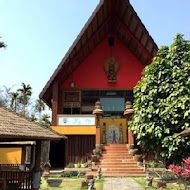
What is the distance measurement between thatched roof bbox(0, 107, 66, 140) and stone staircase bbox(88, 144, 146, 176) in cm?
649

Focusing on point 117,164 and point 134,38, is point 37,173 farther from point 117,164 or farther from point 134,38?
point 134,38

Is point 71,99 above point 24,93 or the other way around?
the other way around

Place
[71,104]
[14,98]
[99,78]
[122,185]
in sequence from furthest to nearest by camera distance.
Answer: [14,98], [99,78], [71,104], [122,185]

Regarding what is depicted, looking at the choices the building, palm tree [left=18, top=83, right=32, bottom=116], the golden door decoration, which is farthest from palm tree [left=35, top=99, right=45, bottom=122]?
the building

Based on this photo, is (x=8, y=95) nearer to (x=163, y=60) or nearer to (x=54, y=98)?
(x=54, y=98)

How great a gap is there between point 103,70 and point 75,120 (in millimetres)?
3874

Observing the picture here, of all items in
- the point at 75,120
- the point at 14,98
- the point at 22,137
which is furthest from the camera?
the point at 14,98

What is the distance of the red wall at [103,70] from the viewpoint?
19.8 meters

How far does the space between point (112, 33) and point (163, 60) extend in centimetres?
848

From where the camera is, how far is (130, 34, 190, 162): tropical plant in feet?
37.5

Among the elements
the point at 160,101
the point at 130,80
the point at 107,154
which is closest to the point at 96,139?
the point at 107,154

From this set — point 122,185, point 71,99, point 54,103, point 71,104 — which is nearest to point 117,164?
point 122,185

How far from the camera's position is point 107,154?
1619cm

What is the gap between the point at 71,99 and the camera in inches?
768
